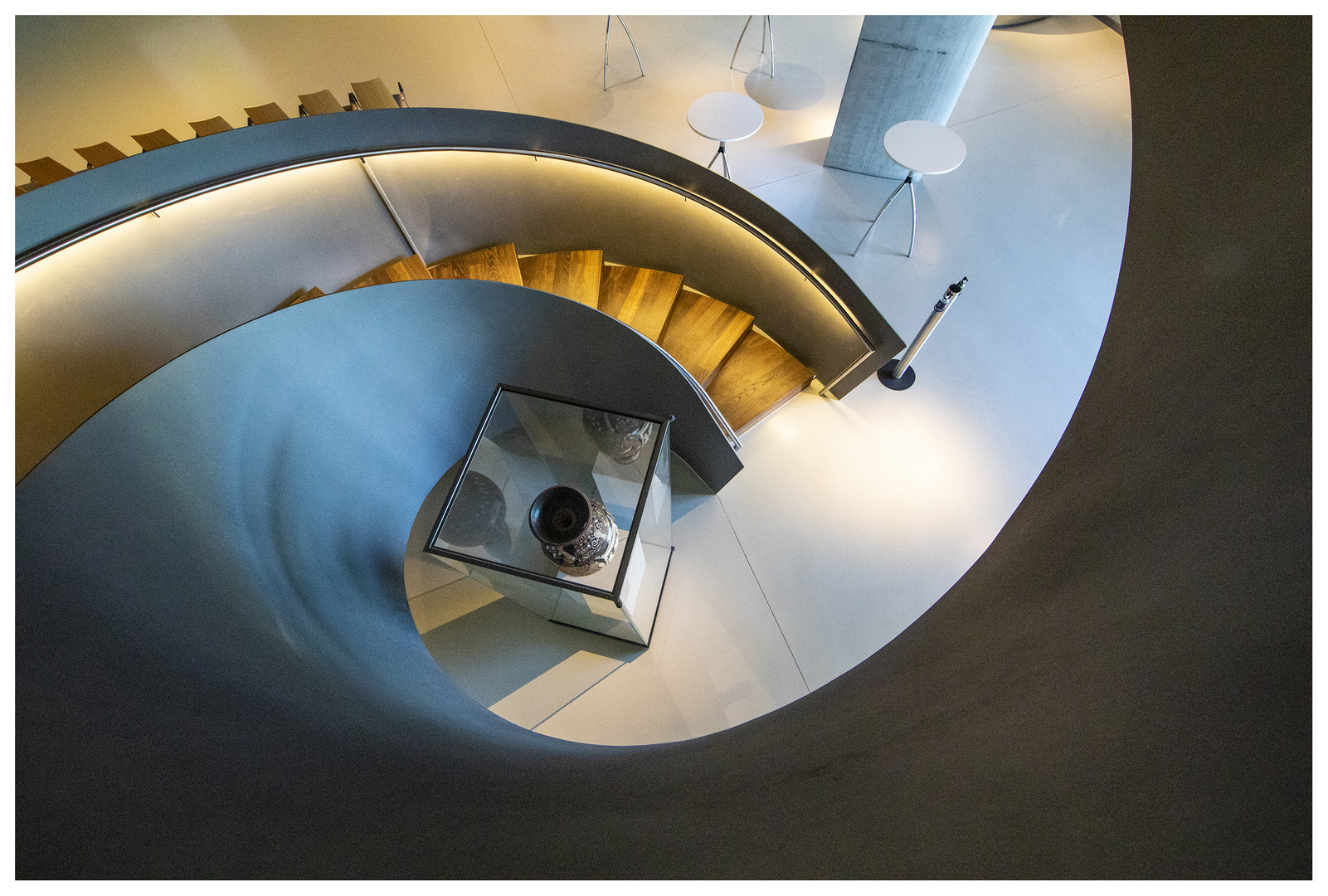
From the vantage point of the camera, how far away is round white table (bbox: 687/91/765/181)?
237 inches

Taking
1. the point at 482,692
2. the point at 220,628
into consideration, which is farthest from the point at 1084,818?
the point at 482,692

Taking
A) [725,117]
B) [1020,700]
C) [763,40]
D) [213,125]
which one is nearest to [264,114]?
[213,125]

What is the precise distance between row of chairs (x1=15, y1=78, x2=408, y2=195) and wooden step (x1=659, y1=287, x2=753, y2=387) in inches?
135

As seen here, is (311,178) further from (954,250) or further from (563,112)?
(954,250)

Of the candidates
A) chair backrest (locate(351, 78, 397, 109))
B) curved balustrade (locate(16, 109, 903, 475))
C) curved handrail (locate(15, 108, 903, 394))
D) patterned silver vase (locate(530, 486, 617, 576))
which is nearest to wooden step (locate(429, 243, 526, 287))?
curved balustrade (locate(16, 109, 903, 475))

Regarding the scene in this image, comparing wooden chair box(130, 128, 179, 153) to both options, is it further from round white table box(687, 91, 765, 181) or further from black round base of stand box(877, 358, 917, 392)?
black round base of stand box(877, 358, 917, 392)

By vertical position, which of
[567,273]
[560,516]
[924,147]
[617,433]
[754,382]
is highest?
[567,273]

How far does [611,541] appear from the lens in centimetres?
434

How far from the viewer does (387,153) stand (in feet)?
16.7

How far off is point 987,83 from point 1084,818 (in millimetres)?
10291

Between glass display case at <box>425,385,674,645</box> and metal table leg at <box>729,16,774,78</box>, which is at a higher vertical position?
metal table leg at <box>729,16,774,78</box>

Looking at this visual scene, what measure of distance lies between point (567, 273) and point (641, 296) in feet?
3.04

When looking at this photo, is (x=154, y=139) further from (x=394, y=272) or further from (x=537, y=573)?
(x=537, y=573)

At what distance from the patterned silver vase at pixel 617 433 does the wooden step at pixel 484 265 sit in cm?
276
